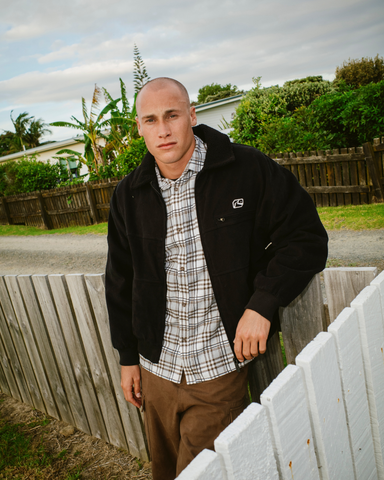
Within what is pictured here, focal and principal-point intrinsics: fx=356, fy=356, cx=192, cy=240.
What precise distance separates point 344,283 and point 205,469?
3.80 ft

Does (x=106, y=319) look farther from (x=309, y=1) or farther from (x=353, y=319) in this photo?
(x=309, y=1)

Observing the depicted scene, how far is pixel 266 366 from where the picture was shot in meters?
2.06

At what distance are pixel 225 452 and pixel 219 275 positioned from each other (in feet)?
3.08

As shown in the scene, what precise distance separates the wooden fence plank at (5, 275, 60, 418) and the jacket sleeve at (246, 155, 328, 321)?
7.77 feet

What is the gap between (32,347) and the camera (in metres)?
3.29

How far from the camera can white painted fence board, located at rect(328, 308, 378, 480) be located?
121 centimetres

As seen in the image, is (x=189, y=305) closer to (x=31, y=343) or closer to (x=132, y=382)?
(x=132, y=382)

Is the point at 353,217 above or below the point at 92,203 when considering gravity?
below

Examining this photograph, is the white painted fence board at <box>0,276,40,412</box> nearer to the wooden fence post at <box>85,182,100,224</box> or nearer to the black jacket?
the black jacket

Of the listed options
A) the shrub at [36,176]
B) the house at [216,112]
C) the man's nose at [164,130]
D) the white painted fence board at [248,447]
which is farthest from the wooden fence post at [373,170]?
the house at [216,112]

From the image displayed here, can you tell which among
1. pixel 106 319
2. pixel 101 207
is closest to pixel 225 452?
pixel 106 319

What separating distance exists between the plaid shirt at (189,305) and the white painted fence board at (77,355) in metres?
1.19

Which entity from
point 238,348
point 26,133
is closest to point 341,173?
point 238,348

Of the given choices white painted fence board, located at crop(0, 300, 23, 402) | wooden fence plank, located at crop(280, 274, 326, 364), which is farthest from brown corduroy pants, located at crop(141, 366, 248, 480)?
white painted fence board, located at crop(0, 300, 23, 402)
